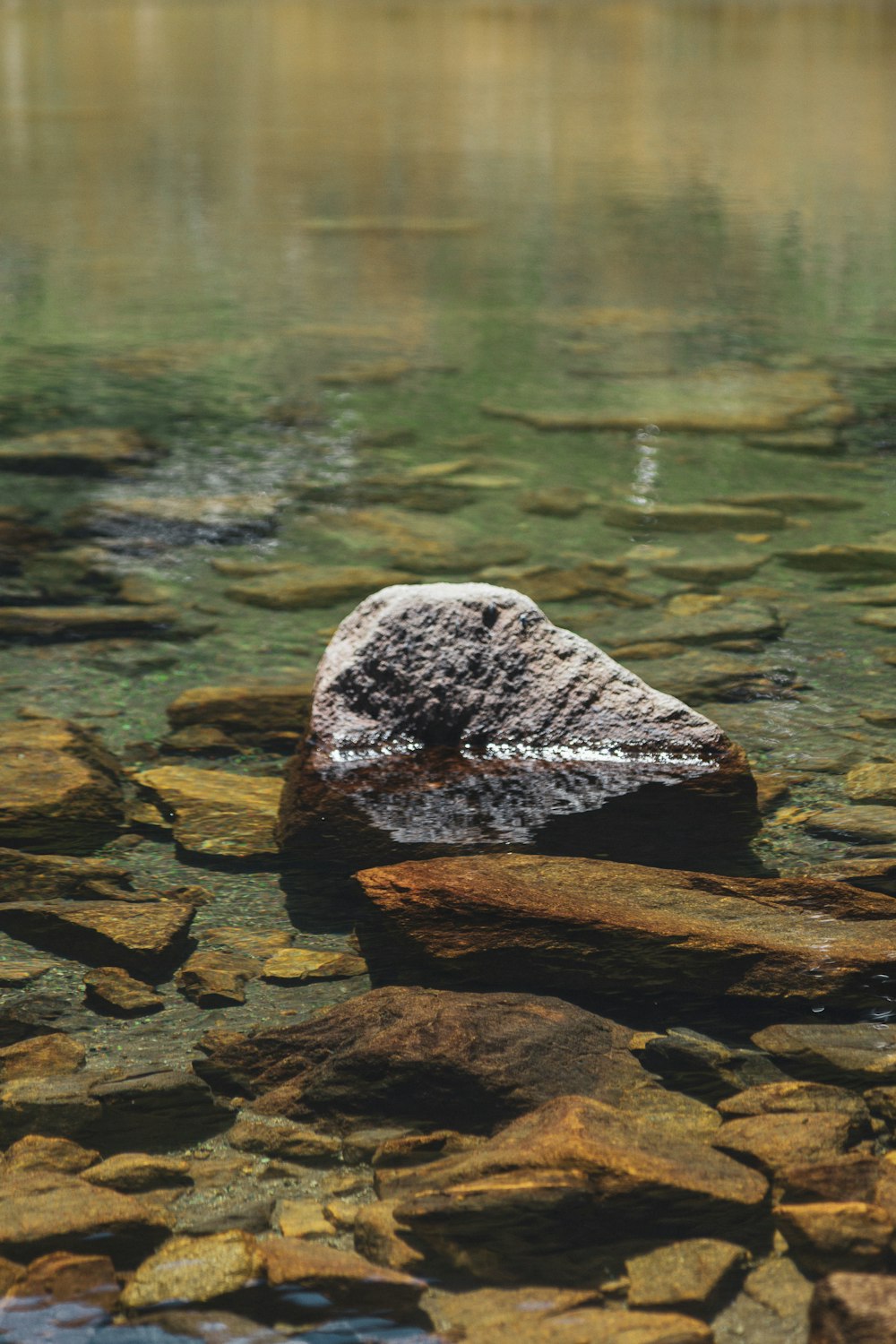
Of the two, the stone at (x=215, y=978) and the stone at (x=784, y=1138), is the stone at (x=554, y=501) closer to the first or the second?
the stone at (x=215, y=978)

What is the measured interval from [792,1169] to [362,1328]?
0.65 metres

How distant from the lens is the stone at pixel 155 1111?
7.95 ft

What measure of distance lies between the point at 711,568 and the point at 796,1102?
2.72 metres

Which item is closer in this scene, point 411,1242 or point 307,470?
point 411,1242

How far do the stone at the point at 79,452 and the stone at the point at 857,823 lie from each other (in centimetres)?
339

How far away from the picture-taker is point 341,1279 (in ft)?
6.87

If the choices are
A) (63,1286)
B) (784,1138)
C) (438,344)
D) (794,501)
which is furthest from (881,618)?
(438,344)

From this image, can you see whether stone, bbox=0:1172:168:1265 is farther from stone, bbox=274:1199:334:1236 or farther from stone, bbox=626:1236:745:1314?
Answer: stone, bbox=626:1236:745:1314

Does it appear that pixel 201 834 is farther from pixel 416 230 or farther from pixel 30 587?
pixel 416 230

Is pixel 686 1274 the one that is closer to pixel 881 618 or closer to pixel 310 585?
pixel 881 618

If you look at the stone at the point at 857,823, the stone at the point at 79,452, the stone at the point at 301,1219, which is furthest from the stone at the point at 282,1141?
the stone at the point at 79,452

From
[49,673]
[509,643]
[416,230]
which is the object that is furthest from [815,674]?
[416,230]

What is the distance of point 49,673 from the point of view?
13.8 ft

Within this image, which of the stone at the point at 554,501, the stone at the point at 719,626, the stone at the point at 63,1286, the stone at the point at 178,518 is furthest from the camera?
the stone at the point at 554,501
